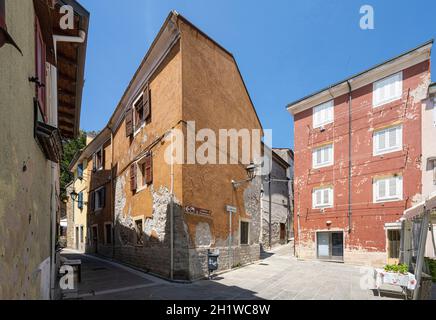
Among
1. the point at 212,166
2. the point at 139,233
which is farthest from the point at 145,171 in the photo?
the point at 212,166

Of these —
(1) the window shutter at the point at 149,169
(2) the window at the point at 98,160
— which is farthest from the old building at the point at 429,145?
(2) the window at the point at 98,160

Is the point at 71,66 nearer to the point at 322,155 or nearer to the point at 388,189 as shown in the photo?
the point at 322,155

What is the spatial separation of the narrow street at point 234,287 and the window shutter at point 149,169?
12.0ft

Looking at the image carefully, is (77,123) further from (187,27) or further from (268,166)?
(268,166)

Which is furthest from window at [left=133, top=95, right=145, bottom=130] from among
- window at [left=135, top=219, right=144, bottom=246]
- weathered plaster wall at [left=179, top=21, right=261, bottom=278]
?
window at [left=135, top=219, right=144, bottom=246]

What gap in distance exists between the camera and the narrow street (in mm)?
7926

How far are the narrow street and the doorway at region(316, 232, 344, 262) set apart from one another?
513cm

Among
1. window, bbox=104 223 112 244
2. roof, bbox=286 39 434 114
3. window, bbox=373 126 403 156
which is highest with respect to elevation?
roof, bbox=286 39 434 114

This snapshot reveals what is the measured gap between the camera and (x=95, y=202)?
65.7ft

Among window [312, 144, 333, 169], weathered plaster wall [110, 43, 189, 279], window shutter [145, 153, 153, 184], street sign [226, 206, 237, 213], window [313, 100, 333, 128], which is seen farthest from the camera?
window [313, 100, 333, 128]

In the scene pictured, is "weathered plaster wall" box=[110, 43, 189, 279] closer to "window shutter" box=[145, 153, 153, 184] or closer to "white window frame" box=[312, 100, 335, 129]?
"window shutter" box=[145, 153, 153, 184]

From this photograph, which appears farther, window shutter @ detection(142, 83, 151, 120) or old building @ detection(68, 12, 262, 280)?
window shutter @ detection(142, 83, 151, 120)

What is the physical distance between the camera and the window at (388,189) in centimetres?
1484

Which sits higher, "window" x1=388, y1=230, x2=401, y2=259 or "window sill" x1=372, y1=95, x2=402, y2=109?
"window sill" x1=372, y1=95, x2=402, y2=109
